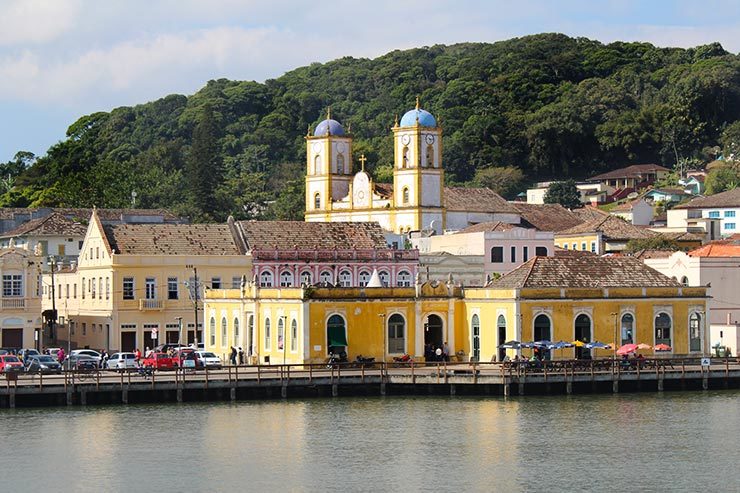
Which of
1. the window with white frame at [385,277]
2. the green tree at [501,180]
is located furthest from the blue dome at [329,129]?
the green tree at [501,180]

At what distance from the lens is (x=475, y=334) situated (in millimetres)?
75188

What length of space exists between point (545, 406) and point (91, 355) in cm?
2281

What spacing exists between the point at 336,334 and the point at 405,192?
163 ft

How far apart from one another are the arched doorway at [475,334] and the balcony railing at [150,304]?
61.2ft

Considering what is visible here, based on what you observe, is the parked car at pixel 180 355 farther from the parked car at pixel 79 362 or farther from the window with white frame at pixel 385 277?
the window with white frame at pixel 385 277

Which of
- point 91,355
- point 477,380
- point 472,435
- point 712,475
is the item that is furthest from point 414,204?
point 712,475

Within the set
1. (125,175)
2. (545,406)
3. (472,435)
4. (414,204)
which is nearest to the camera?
(472,435)

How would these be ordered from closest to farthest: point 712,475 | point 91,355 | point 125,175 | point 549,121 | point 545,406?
1. point 712,475
2. point 545,406
3. point 91,355
4. point 125,175
5. point 549,121

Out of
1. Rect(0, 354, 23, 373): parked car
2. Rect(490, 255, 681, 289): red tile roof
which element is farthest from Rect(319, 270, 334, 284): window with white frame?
Rect(0, 354, 23, 373): parked car

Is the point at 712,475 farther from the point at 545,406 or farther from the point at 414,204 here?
the point at 414,204

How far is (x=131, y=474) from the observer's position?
51.3 m

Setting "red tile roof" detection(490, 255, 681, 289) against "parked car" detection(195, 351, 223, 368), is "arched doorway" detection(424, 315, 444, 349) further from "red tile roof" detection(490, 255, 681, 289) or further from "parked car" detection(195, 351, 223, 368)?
"parked car" detection(195, 351, 223, 368)

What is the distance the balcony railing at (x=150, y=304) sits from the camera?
86.9 meters

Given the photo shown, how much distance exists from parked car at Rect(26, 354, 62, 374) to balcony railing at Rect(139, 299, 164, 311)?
11.9 m
